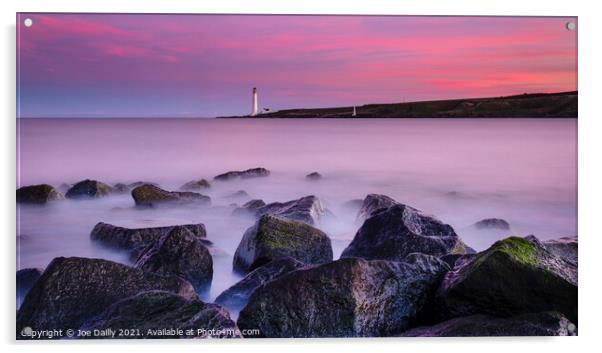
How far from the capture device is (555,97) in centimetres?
583

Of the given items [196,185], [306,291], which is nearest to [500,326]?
[306,291]

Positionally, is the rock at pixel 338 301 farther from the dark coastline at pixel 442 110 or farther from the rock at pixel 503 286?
the dark coastline at pixel 442 110

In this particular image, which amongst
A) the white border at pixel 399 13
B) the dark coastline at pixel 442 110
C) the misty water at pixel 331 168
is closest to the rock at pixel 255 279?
the misty water at pixel 331 168

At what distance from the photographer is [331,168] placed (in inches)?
232

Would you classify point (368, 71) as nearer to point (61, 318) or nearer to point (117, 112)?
point (117, 112)

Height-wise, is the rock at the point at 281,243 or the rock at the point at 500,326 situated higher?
the rock at the point at 281,243

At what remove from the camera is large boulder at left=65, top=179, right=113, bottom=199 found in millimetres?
5770

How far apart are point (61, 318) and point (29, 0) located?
Result: 7.90 ft

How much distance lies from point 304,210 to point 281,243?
340 mm

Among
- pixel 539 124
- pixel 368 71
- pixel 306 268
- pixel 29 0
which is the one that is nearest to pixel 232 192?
pixel 306 268

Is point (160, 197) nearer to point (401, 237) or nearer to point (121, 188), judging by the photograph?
point (121, 188)

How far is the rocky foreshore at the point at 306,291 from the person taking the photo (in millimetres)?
5020

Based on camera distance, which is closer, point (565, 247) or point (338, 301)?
point (338, 301)

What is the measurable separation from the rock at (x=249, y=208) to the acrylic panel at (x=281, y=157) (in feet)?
0.04
